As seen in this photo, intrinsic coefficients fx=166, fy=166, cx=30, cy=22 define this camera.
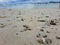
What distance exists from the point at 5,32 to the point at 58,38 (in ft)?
2.35

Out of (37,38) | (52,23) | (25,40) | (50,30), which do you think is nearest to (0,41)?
(25,40)

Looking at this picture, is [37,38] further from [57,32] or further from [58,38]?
[57,32]

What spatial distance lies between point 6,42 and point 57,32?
2.50ft

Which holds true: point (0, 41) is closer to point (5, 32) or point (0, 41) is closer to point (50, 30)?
point (5, 32)

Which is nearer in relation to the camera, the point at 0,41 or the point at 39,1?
the point at 0,41

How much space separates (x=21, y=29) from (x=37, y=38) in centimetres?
47

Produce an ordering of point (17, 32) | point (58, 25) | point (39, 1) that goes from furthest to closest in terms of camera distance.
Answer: point (39, 1) → point (58, 25) → point (17, 32)

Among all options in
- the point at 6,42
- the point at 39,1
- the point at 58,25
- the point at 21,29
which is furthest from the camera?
the point at 39,1

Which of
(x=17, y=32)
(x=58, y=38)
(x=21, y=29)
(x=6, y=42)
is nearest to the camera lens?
(x=6, y=42)

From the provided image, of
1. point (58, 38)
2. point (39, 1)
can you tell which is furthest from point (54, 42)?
point (39, 1)

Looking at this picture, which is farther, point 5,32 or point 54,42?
point 5,32

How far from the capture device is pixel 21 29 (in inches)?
94.8

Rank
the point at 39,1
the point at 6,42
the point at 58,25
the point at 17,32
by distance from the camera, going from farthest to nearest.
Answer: the point at 39,1
the point at 58,25
the point at 17,32
the point at 6,42

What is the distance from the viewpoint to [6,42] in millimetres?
1903
